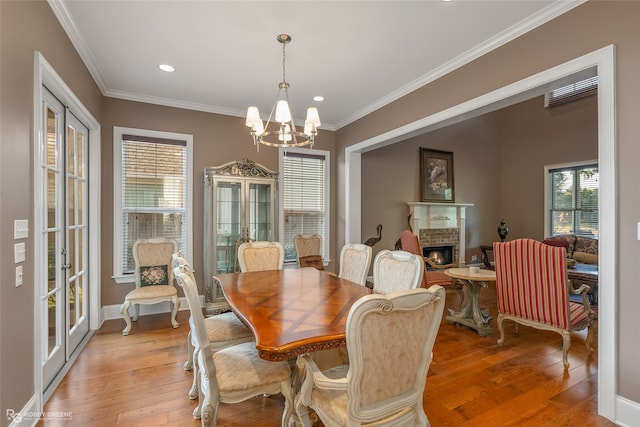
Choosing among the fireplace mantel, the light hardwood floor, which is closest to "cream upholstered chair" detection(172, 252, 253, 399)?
the light hardwood floor

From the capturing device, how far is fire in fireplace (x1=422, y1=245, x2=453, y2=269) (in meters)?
6.32

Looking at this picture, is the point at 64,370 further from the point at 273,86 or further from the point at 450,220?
the point at 450,220

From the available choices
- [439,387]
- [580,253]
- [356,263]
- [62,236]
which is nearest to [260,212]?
[356,263]

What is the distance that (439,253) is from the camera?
6477 mm

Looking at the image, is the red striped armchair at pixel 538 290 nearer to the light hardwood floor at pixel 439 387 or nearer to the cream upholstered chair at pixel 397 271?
the light hardwood floor at pixel 439 387

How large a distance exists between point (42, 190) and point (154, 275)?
6.31 ft

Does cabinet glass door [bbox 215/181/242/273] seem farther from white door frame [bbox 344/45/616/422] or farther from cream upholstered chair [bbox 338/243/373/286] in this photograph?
white door frame [bbox 344/45/616/422]

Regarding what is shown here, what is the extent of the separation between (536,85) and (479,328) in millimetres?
2566

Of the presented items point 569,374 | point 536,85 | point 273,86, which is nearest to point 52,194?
point 273,86

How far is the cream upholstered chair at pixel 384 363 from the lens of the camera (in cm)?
119

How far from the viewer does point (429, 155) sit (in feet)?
20.6

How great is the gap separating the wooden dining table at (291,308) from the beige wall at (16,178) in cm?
119

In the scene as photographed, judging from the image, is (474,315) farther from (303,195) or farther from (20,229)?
(20,229)

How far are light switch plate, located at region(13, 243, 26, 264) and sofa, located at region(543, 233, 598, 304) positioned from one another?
626 centimetres
